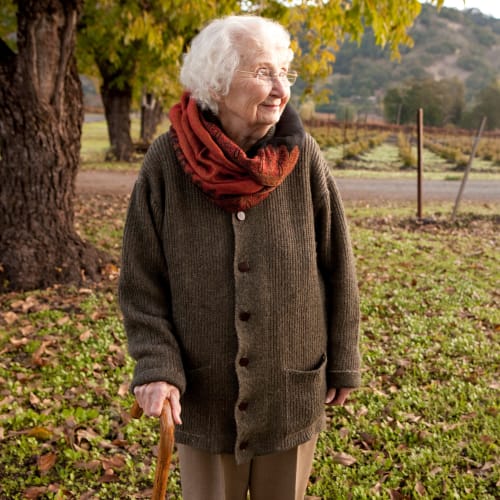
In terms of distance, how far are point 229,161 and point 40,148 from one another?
449 cm

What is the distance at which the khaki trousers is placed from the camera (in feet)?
6.73

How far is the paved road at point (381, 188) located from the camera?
46.4 feet

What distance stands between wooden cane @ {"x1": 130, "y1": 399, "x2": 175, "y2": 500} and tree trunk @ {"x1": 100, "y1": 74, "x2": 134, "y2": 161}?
1701 centimetres

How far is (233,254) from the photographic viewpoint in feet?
6.09

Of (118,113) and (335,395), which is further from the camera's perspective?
(118,113)

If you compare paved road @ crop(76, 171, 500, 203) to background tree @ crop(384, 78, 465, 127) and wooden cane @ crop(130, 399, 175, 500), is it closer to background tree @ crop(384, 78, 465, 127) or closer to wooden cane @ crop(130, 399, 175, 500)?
wooden cane @ crop(130, 399, 175, 500)

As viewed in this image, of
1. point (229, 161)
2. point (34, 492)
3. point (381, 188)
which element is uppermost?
point (229, 161)

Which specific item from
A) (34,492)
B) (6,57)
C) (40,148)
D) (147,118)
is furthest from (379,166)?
(34,492)

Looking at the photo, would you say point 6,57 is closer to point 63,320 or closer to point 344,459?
point 63,320

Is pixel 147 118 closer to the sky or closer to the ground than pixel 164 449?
closer to the sky

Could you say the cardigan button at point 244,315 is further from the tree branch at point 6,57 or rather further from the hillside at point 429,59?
the hillside at point 429,59

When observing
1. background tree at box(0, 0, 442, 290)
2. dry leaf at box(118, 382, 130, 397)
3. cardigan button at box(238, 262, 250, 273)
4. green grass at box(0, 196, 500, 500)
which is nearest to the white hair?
cardigan button at box(238, 262, 250, 273)

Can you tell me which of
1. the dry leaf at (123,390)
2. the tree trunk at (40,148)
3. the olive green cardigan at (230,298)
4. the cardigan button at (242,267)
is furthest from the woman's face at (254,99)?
the tree trunk at (40,148)

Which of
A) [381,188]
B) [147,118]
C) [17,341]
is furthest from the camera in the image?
[147,118]
